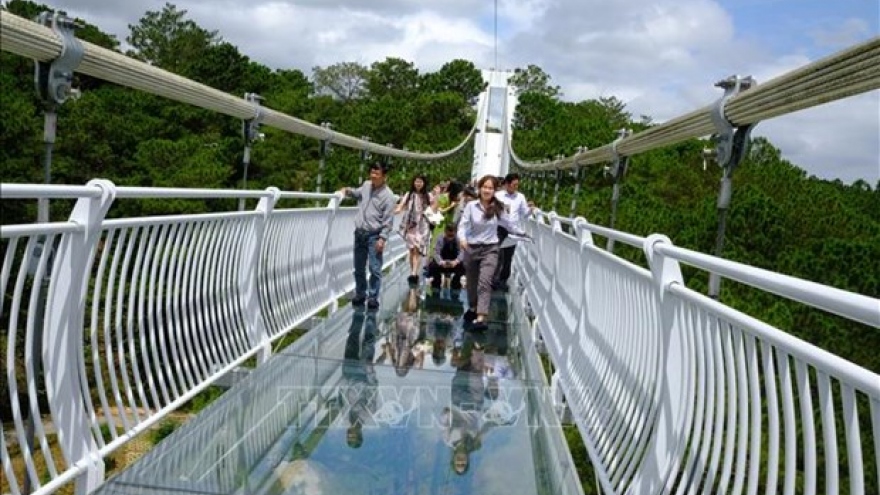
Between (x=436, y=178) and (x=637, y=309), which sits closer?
(x=637, y=309)

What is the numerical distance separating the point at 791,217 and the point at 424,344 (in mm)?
11293

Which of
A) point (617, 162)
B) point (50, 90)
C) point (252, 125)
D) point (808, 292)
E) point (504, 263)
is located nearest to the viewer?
point (808, 292)

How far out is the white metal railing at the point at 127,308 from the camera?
2.38 meters

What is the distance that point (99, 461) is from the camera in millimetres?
2684

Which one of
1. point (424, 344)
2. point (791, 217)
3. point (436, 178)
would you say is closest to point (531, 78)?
point (436, 178)

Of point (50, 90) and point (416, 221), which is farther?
point (416, 221)

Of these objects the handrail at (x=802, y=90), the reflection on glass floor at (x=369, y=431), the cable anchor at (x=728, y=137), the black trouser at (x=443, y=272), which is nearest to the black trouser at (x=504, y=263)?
the black trouser at (x=443, y=272)

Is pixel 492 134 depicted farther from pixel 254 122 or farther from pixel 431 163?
pixel 254 122

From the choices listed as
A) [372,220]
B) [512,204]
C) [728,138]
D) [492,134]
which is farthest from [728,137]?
[492,134]

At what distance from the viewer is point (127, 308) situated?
3492mm

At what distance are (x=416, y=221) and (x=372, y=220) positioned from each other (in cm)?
204

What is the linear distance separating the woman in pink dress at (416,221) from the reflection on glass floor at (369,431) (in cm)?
303

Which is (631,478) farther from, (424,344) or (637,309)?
(424,344)

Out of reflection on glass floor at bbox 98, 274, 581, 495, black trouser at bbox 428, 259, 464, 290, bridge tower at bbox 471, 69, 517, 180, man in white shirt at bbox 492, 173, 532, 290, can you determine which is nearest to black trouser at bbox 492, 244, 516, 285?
man in white shirt at bbox 492, 173, 532, 290
